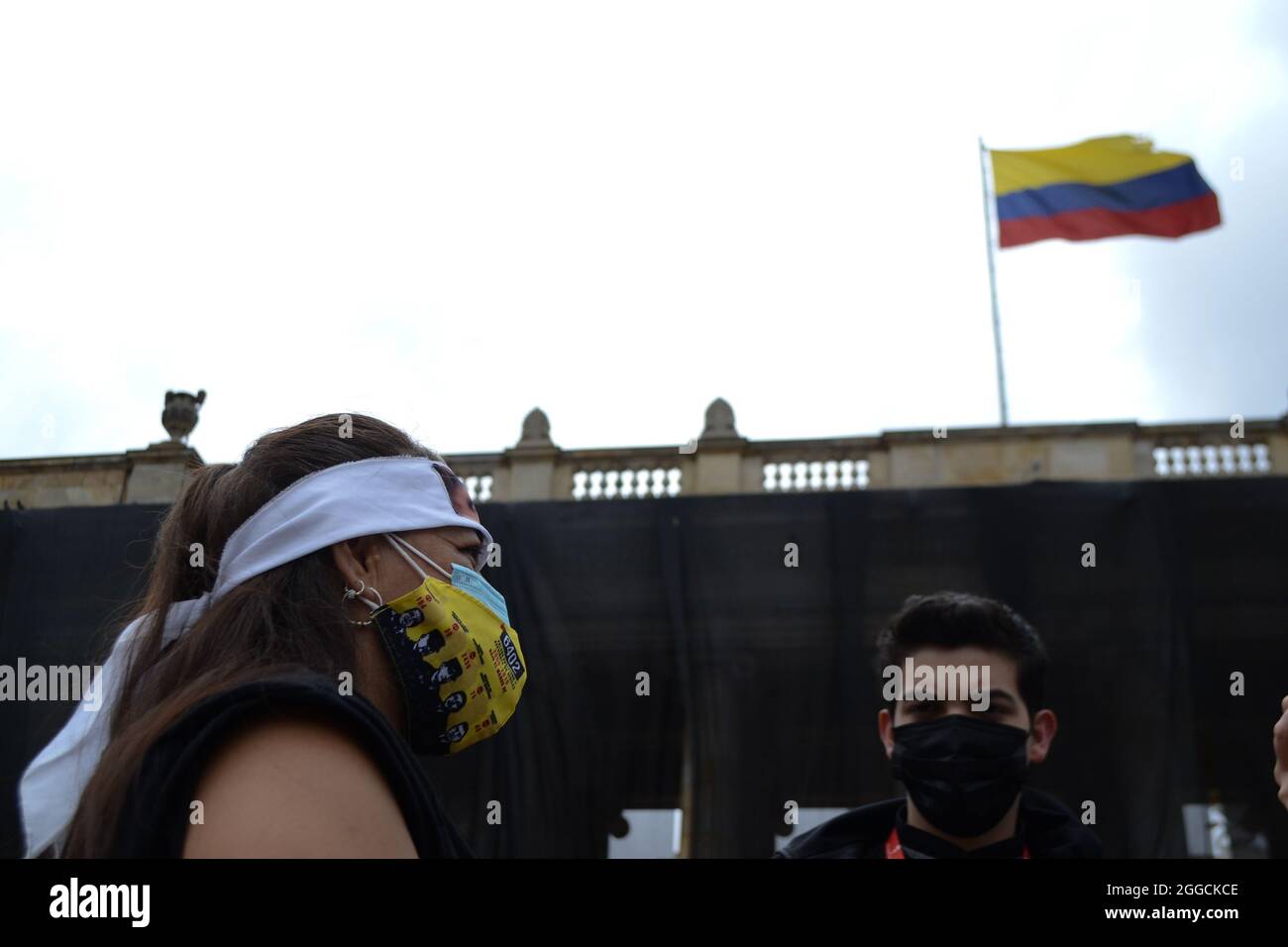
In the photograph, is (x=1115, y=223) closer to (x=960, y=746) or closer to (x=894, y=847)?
(x=960, y=746)

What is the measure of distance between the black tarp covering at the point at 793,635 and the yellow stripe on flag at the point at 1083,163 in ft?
15.3

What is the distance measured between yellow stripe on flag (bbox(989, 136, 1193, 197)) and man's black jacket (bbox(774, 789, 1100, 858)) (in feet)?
38.6

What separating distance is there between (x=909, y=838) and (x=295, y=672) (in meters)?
2.62

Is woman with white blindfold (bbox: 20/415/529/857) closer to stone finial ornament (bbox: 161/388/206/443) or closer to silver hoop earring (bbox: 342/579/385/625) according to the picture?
silver hoop earring (bbox: 342/579/385/625)

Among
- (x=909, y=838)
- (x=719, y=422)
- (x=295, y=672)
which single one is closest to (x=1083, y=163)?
→ (x=719, y=422)

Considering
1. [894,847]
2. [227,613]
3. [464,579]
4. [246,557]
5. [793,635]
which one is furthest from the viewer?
[793,635]

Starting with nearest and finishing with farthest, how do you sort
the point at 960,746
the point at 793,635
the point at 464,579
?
the point at 464,579, the point at 960,746, the point at 793,635

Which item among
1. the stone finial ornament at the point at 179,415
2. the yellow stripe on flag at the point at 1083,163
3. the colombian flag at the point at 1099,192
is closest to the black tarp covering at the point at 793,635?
the stone finial ornament at the point at 179,415

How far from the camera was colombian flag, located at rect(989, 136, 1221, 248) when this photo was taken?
1320 centimetres

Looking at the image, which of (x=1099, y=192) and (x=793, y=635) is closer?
(x=793, y=635)

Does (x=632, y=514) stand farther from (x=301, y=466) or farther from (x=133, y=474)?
(x=301, y=466)

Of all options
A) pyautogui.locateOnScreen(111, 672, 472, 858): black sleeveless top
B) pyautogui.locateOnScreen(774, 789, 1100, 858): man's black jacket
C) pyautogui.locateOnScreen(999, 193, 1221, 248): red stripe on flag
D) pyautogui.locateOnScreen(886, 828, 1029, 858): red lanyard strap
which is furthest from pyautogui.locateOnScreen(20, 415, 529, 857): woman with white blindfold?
pyautogui.locateOnScreen(999, 193, 1221, 248): red stripe on flag

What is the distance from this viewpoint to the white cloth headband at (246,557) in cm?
158

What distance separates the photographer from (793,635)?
Answer: 10625 mm
